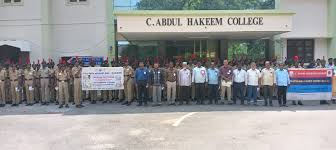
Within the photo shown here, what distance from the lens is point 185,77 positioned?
20.1 meters

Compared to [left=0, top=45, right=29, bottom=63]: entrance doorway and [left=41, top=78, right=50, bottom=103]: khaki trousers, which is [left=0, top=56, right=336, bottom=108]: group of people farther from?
[left=0, top=45, right=29, bottom=63]: entrance doorway

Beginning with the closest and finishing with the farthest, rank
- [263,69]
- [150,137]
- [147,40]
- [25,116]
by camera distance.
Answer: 1. [150,137]
2. [25,116]
3. [263,69]
4. [147,40]

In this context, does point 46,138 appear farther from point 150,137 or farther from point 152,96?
point 152,96

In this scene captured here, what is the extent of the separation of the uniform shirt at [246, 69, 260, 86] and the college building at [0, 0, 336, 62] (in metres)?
4.48

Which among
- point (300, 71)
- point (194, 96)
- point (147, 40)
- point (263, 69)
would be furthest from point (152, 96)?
point (147, 40)

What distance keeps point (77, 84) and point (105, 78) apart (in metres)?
1.23

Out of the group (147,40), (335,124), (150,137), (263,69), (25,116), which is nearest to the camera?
(150,137)

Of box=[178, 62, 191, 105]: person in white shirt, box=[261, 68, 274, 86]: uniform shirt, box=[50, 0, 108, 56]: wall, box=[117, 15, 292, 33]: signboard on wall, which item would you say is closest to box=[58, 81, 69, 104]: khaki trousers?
box=[117, 15, 292, 33]: signboard on wall

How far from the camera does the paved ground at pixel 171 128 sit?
37.7ft

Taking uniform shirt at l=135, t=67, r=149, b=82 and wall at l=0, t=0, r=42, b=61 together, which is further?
wall at l=0, t=0, r=42, b=61

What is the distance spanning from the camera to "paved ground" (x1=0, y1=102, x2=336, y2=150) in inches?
452

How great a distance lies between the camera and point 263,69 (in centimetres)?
1989

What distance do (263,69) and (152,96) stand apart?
4.63 meters

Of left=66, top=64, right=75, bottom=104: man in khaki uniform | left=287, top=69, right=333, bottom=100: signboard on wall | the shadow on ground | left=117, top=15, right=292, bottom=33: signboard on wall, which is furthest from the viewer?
left=117, top=15, right=292, bottom=33: signboard on wall
